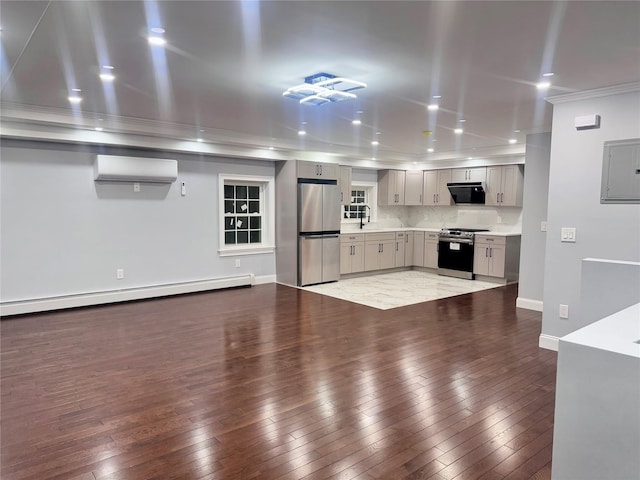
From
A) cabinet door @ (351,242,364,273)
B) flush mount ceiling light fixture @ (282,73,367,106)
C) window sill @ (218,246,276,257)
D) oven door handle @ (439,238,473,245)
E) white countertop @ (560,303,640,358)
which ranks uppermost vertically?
flush mount ceiling light fixture @ (282,73,367,106)

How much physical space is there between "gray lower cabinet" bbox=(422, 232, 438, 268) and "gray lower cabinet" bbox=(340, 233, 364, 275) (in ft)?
5.04

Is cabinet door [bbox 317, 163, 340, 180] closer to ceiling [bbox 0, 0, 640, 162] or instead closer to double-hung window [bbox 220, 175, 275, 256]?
double-hung window [bbox 220, 175, 275, 256]

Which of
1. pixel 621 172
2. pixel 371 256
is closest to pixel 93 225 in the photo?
pixel 371 256

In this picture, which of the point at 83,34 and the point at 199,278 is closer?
the point at 83,34

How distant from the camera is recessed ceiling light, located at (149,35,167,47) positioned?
2.69 metres

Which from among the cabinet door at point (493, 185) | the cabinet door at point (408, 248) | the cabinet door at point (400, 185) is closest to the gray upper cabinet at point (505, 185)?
the cabinet door at point (493, 185)

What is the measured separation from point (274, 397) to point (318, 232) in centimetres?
460

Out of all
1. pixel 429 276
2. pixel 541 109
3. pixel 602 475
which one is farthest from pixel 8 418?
pixel 429 276

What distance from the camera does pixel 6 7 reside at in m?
2.25

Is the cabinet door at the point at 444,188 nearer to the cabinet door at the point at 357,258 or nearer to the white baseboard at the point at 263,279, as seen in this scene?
the cabinet door at the point at 357,258

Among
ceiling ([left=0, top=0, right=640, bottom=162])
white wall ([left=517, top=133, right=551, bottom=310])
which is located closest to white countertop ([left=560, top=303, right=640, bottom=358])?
ceiling ([left=0, top=0, right=640, bottom=162])

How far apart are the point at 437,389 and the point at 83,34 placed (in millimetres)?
3384

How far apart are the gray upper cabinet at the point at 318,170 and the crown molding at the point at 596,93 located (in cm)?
405

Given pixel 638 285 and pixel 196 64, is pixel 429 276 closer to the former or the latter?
pixel 638 285
